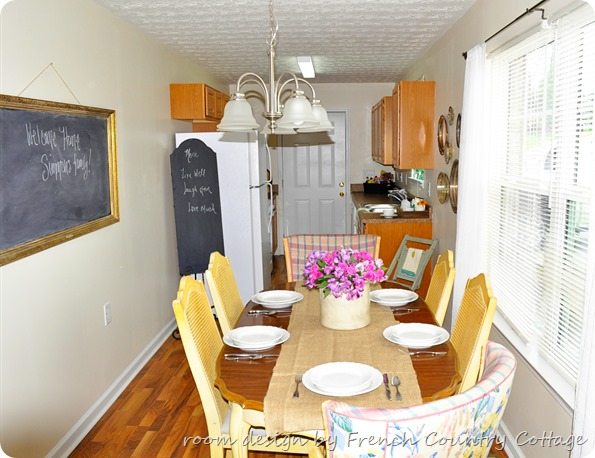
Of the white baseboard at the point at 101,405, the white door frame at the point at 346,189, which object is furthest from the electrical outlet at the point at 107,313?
the white door frame at the point at 346,189

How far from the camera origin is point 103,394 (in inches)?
136

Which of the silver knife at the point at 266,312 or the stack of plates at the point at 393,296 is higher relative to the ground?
the stack of plates at the point at 393,296

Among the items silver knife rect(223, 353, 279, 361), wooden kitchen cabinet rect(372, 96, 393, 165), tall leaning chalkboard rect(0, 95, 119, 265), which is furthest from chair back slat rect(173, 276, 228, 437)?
wooden kitchen cabinet rect(372, 96, 393, 165)

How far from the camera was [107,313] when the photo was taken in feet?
11.6

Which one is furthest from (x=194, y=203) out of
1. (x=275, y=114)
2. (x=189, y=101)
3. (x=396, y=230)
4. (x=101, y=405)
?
(x=275, y=114)

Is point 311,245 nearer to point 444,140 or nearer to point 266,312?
point 266,312

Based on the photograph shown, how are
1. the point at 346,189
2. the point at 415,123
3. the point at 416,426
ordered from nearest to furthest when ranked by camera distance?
the point at 416,426 < the point at 415,123 < the point at 346,189

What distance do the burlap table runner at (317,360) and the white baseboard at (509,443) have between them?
91cm

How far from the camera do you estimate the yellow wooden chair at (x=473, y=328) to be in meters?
2.21

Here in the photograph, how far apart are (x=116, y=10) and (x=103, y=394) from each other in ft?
7.83

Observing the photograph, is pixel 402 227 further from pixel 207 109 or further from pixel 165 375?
pixel 165 375

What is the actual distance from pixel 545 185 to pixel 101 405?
8.99 ft

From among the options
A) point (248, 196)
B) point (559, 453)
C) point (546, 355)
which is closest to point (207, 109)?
point (248, 196)

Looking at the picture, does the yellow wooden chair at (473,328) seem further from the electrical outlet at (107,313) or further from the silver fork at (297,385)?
the electrical outlet at (107,313)
